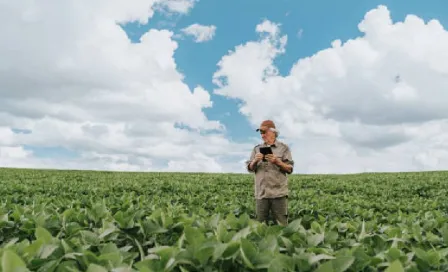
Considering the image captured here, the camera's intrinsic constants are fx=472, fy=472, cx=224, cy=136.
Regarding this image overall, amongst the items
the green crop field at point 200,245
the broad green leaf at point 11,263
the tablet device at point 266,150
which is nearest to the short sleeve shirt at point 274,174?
the tablet device at point 266,150

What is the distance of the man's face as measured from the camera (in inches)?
325

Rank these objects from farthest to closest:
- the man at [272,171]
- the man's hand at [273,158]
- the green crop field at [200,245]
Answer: the man at [272,171] → the man's hand at [273,158] → the green crop field at [200,245]

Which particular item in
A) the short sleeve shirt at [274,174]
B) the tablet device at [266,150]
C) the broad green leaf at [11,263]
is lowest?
the broad green leaf at [11,263]

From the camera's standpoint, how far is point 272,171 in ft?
27.4

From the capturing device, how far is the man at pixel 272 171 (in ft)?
27.2

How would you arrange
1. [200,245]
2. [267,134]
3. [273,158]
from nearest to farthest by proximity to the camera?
[200,245] < [273,158] < [267,134]

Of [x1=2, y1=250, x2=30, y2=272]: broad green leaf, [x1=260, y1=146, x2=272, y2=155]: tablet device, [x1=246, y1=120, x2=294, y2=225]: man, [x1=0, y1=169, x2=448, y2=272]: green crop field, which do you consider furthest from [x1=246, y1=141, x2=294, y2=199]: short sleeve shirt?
[x1=2, y1=250, x2=30, y2=272]: broad green leaf

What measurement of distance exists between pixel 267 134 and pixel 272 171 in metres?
0.66

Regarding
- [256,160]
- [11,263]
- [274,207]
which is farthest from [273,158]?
[11,263]

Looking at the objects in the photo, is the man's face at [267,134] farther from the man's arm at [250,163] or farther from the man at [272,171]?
the man's arm at [250,163]

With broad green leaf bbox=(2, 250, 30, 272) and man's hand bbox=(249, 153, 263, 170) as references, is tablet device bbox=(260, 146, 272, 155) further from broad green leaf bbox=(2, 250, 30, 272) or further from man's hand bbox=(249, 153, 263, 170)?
broad green leaf bbox=(2, 250, 30, 272)

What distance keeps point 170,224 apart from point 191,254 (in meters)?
1.21

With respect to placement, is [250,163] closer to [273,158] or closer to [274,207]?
[273,158]

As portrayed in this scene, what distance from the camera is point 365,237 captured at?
374 centimetres
